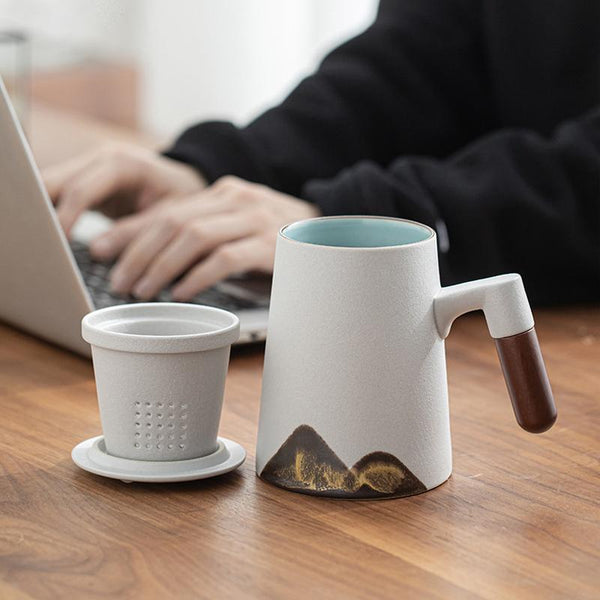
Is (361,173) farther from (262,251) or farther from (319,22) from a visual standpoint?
(319,22)

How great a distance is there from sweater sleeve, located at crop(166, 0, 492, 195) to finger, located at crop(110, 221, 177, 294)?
11.5 inches

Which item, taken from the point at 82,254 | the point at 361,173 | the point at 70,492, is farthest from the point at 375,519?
the point at 82,254

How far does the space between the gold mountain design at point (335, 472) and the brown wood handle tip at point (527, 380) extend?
72 millimetres

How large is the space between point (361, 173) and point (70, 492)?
1.63 feet

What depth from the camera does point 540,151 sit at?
3.40 ft

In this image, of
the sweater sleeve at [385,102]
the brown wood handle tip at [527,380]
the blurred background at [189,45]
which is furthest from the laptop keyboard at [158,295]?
the blurred background at [189,45]

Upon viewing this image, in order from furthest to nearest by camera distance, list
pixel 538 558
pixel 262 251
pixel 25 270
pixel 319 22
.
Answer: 1. pixel 319 22
2. pixel 262 251
3. pixel 25 270
4. pixel 538 558

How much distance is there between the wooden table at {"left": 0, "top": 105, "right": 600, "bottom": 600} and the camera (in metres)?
0.50

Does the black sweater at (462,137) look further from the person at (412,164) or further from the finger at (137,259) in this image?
the finger at (137,259)

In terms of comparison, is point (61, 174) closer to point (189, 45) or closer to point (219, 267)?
point (219, 267)

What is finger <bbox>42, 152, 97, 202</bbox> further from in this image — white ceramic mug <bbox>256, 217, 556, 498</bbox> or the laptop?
white ceramic mug <bbox>256, 217, 556, 498</bbox>

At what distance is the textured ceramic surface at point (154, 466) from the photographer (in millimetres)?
596

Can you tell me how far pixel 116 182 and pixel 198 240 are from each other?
0.23 m

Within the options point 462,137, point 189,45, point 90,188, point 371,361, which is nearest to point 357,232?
point 371,361
